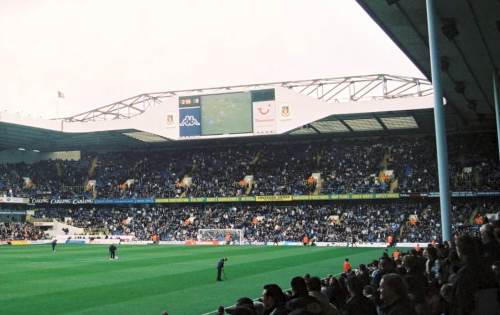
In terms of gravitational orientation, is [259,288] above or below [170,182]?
below

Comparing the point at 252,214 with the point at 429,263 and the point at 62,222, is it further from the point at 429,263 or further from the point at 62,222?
the point at 429,263

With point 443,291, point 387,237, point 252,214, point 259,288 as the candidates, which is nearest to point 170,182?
point 252,214

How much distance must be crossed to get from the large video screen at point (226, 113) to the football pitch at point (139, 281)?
20.0m

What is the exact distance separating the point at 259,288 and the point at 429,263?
12012 millimetres

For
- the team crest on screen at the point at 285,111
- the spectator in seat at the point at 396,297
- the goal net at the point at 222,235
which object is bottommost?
the goal net at the point at 222,235

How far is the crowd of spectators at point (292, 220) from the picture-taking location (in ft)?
169

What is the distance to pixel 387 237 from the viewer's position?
4981 centimetres

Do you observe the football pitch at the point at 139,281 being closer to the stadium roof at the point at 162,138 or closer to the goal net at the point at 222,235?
the goal net at the point at 222,235

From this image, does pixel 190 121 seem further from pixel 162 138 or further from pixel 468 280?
pixel 468 280

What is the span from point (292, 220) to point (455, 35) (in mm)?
38545

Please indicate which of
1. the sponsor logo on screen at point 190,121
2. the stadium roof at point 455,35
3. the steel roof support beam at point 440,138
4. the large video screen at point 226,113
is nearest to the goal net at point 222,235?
the large video screen at point 226,113

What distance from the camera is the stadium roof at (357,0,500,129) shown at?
68.5 feet

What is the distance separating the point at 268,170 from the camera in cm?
6512

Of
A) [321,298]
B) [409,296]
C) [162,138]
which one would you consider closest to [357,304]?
[321,298]
